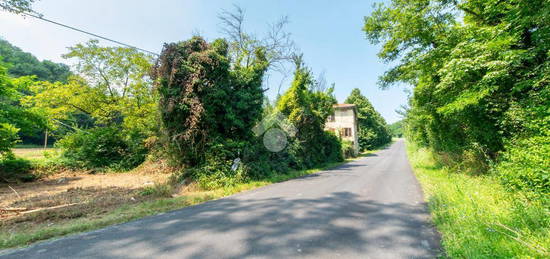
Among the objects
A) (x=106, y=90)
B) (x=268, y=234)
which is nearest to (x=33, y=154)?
(x=106, y=90)

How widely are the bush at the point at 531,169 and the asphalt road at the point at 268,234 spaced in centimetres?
173

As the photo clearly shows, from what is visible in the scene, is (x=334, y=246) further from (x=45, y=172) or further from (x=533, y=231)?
(x=45, y=172)

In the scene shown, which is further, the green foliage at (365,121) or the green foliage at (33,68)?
the green foliage at (365,121)

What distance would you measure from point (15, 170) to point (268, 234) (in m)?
14.1

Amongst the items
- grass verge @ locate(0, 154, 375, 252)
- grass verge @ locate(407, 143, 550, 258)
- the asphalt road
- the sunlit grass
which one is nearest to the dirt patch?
grass verge @ locate(0, 154, 375, 252)

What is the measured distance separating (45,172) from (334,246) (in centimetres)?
1521

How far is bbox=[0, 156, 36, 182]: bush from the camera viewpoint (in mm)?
9711

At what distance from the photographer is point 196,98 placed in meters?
8.78

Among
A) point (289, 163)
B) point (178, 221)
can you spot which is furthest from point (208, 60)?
point (289, 163)

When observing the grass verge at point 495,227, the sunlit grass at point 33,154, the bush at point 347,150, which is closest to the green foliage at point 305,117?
the bush at point 347,150

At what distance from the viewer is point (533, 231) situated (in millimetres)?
2945

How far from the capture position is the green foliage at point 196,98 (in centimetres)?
876

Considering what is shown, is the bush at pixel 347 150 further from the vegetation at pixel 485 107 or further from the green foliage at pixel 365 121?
the vegetation at pixel 485 107

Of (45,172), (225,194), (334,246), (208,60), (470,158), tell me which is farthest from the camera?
(45,172)
